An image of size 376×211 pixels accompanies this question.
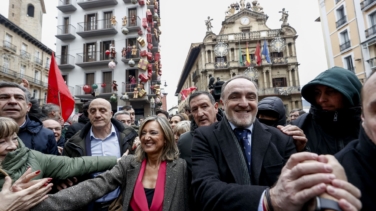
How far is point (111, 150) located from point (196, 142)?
1.80 metres

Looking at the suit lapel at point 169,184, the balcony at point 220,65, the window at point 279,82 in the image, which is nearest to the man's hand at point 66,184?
the suit lapel at point 169,184

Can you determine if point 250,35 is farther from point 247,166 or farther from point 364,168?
point 364,168

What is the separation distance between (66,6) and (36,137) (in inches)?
895

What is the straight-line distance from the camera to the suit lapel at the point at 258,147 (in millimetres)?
1646

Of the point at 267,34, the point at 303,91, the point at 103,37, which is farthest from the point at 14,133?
the point at 267,34

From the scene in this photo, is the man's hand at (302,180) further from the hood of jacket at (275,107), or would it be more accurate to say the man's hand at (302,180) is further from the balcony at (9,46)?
the balcony at (9,46)

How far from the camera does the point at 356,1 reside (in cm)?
2306

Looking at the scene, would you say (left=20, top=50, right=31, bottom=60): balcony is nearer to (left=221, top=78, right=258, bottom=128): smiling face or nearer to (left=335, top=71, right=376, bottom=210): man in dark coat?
(left=221, top=78, right=258, bottom=128): smiling face

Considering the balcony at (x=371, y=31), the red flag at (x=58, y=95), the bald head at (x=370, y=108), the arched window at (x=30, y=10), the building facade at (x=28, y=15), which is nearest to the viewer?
the bald head at (x=370, y=108)

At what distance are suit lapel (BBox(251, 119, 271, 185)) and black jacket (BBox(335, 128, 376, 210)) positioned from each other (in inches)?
23.7

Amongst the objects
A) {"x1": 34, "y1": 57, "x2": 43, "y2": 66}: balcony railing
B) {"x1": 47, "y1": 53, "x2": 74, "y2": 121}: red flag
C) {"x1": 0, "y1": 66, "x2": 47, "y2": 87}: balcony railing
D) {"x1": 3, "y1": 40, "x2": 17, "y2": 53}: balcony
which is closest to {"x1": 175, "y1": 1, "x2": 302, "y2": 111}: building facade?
{"x1": 0, "y1": 66, "x2": 47, "y2": 87}: balcony railing

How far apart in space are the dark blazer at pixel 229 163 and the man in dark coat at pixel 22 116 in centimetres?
212

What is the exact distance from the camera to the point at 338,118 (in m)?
2.06

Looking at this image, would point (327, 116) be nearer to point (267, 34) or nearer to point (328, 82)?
point (328, 82)
